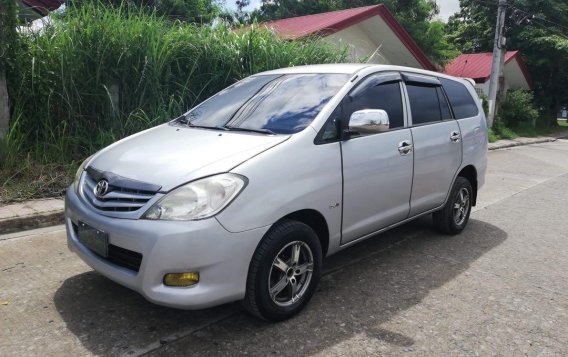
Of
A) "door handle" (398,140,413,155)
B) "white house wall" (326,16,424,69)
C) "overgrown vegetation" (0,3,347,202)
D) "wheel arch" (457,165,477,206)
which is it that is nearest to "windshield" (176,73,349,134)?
"door handle" (398,140,413,155)

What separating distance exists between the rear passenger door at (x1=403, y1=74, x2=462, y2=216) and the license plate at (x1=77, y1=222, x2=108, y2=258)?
263cm

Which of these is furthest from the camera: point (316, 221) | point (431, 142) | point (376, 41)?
point (376, 41)

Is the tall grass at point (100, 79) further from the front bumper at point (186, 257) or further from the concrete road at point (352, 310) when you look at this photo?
the front bumper at point (186, 257)

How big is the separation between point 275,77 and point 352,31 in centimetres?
1196

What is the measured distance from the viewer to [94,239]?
2.94m

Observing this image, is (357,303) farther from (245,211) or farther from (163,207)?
(163,207)

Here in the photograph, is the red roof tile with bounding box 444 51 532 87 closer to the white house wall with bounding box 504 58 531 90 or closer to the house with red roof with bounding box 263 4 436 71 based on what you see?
the white house wall with bounding box 504 58 531 90

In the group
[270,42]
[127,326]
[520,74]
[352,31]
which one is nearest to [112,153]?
[127,326]

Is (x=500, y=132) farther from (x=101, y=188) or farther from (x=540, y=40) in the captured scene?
(x=101, y=188)

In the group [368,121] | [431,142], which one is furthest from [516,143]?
[368,121]

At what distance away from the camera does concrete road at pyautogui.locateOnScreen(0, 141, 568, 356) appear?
2896 millimetres

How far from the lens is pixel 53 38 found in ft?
20.9

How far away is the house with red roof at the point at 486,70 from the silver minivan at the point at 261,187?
22226 millimetres

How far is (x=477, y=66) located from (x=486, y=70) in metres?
1.04
